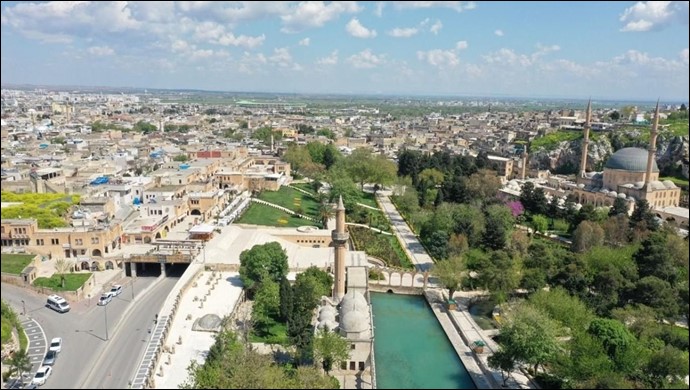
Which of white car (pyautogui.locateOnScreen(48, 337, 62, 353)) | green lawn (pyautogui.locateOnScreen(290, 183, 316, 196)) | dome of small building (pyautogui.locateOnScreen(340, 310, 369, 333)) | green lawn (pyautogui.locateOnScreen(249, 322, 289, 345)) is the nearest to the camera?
white car (pyautogui.locateOnScreen(48, 337, 62, 353))

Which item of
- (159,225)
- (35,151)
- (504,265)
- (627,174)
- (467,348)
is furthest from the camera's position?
(35,151)

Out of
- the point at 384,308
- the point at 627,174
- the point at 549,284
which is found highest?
the point at 627,174

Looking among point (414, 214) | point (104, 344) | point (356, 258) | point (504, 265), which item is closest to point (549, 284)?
point (504, 265)

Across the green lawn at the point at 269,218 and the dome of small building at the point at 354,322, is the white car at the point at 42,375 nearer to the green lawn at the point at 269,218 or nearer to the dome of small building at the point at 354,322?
the dome of small building at the point at 354,322

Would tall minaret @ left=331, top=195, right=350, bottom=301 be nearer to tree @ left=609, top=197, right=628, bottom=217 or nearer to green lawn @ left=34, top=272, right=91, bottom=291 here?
green lawn @ left=34, top=272, right=91, bottom=291

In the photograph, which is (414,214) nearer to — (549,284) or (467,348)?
(549,284)

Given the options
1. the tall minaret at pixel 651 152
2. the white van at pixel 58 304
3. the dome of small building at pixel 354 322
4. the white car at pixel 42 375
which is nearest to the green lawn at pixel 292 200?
the white van at pixel 58 304

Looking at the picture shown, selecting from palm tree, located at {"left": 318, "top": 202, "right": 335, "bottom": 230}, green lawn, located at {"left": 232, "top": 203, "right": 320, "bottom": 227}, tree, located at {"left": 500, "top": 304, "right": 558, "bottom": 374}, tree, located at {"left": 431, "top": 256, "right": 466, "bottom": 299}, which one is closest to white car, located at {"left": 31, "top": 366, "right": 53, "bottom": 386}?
tree, located at {"left": 500, "top": 304, "right": 558, "bottom": 374}
